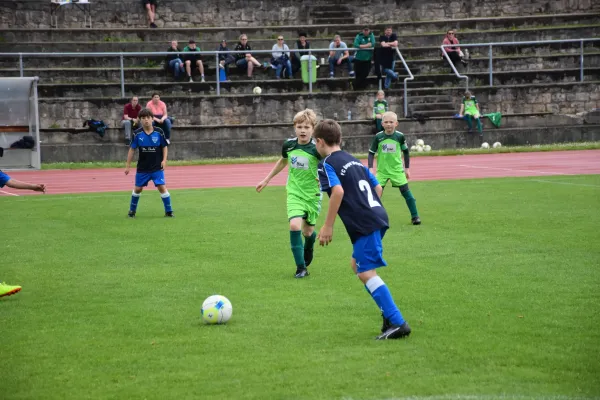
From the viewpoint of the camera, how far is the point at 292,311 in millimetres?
8398

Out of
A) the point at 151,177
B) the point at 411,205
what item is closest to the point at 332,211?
the point at 411,205

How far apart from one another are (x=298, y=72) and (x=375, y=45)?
10.3 feet

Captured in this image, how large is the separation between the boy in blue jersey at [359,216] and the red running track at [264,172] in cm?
1521

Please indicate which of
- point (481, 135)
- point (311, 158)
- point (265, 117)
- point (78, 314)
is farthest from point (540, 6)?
point (78, 314)

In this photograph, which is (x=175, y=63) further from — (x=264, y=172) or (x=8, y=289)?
(x=8, y=289)

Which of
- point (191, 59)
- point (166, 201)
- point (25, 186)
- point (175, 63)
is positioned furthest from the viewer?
point (191, 59)

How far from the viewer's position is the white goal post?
2244cm

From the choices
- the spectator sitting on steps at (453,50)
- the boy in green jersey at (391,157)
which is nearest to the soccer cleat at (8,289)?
the boy in green jersey at (391,157)

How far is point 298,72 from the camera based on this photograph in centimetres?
3372

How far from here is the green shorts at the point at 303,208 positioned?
1062cm

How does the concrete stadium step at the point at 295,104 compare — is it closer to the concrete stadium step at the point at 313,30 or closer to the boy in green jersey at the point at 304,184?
the concrete stadium step at the point at 313,30

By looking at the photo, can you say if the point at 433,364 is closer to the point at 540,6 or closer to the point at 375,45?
the point at 375,45

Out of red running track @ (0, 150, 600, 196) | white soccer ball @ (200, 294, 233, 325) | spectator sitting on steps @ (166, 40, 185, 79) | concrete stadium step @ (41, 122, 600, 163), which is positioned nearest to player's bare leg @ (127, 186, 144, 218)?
red running track @ (0, 150, 600, 196)

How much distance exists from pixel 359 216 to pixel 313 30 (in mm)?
31369
